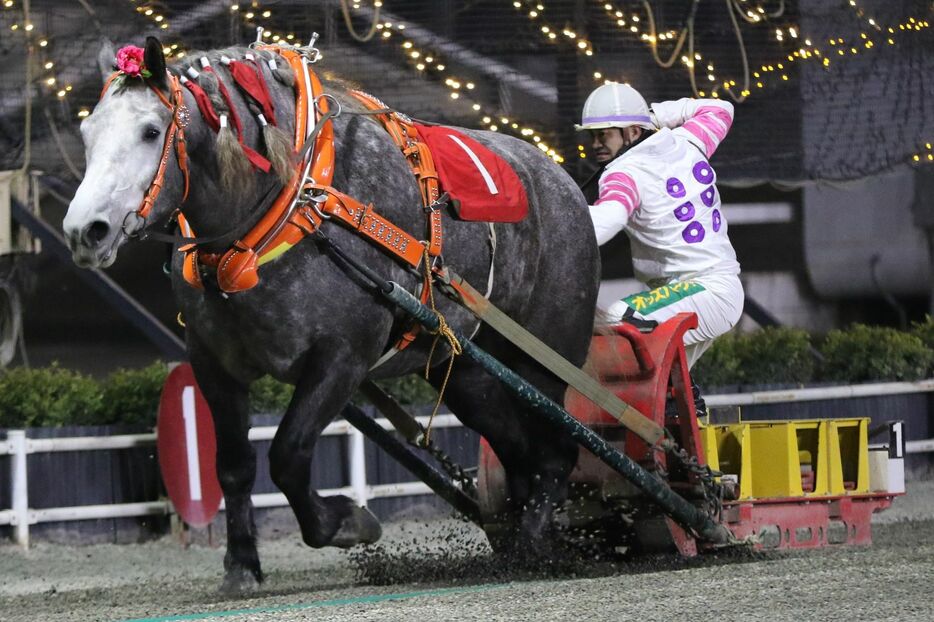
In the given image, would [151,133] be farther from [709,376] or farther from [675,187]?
[709,376]

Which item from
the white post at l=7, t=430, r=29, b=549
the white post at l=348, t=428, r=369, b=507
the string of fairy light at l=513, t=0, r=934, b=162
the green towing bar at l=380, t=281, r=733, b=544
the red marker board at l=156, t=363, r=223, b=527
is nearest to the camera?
the green towing bar at l=380, t=281, r=733, b=544

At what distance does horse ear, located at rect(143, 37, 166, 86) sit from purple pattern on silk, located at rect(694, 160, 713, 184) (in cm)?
248

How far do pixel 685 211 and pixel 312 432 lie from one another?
2.03m

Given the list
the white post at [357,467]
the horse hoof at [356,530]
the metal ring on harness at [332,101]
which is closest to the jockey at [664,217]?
the metal ring on harness at [332,101]

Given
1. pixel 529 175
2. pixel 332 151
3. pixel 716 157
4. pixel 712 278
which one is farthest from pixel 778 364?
pixel 332 151

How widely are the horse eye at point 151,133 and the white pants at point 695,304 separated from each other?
2213 millimetres

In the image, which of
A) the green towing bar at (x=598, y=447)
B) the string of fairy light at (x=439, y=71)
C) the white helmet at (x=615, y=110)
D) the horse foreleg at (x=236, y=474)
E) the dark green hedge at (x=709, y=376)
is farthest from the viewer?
the string of fairy light at (x=439, y=71)

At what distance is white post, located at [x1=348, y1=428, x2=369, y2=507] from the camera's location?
7969 mm

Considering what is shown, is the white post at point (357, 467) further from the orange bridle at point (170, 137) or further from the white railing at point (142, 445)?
the orange bridle at point (170, 137)

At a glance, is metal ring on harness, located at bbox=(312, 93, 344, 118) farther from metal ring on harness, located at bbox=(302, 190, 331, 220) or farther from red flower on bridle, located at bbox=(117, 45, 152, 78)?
red flower on bridle, located at bbox=(117, 45, 152, 78)

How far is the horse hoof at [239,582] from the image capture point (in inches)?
194

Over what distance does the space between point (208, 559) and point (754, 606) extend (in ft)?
11.7

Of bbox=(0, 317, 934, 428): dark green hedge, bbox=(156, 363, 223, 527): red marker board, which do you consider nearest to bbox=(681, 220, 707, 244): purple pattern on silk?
bbox=(156, 363, 223, 527): red marker board

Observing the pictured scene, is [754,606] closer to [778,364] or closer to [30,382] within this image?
[30,382]
